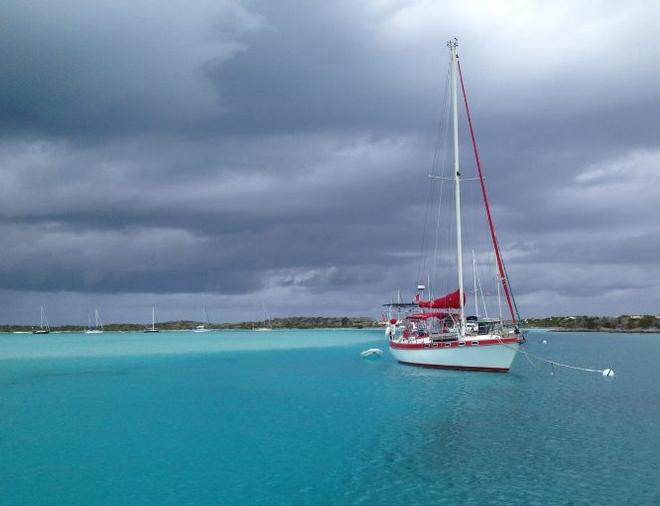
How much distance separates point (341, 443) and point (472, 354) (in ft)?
99.3

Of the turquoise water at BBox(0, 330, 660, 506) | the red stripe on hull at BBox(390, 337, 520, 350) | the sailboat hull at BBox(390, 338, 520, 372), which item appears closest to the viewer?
the turquoise water at BBox(0, 330, 660, 506)

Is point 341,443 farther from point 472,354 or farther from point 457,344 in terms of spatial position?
point 457,344

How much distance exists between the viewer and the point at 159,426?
Result: 3697cm

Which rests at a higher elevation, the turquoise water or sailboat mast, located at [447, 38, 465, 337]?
sailboat mast, located at [447, 38, 465, 337]

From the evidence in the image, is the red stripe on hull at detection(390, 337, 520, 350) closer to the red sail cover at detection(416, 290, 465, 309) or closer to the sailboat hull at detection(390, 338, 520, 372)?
the sailboat hull at detection(390, 338, 520, 372)

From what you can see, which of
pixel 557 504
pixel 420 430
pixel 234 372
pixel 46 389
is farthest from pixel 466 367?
pixel 46 389

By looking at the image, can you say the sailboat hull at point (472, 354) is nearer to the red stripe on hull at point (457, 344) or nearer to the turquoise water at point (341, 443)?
the red stripe on hull at point (457, 344)

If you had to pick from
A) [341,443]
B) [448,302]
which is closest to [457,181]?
[448,302]

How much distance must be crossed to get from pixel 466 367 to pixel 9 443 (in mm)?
41906

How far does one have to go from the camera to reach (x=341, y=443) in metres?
30.6

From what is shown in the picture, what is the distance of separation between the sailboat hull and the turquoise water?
6.55 ft

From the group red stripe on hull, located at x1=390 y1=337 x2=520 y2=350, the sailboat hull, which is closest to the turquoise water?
the sailboat hull

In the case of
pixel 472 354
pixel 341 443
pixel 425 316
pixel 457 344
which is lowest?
pixel 341 443

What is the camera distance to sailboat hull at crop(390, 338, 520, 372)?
56281 mm
